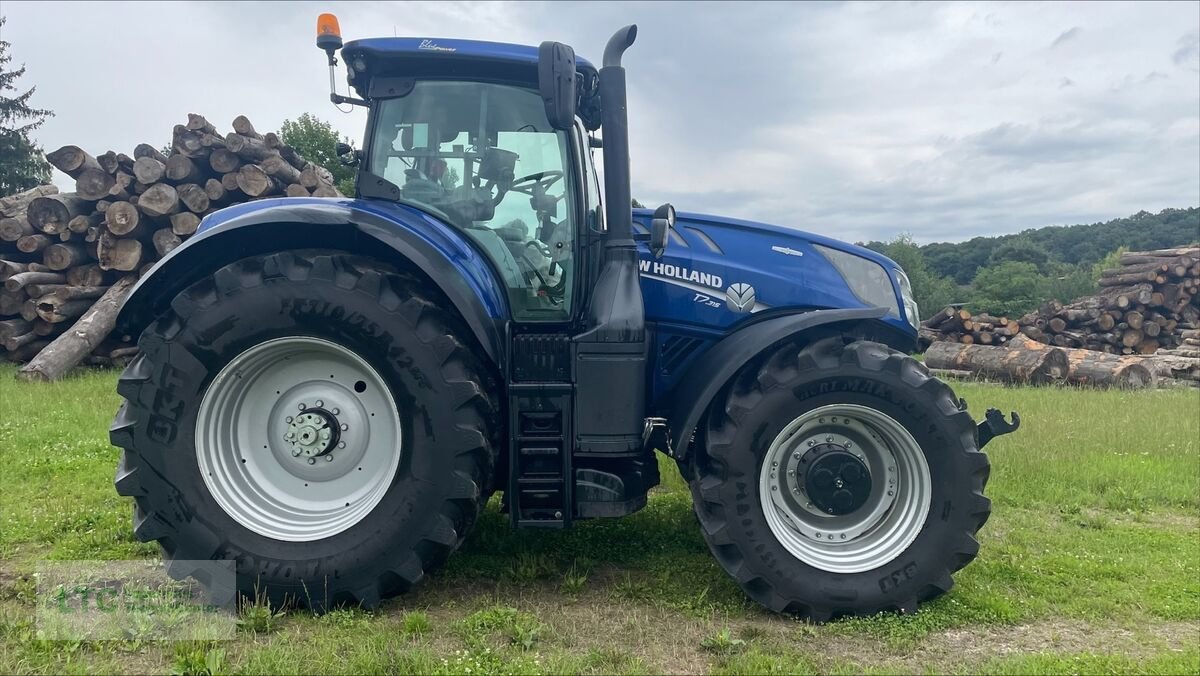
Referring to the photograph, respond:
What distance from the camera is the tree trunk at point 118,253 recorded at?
33.9 ft

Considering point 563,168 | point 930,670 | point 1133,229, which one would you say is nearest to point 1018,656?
point 930,670

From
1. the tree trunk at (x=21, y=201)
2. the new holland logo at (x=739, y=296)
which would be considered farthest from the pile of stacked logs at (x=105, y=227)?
the new holland logo at (x=739, y=296)

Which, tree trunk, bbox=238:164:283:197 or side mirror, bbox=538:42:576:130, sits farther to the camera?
tree trunk, bbox=238:164:283:197

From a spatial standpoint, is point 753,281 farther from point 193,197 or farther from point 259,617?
point 193,197

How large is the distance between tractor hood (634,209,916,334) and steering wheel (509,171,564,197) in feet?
2.02

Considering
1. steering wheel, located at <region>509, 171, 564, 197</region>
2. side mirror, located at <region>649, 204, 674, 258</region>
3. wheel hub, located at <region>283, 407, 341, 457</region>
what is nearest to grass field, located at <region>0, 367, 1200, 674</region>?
wheel hub, located at <region>283, 407, 341, 457</region>

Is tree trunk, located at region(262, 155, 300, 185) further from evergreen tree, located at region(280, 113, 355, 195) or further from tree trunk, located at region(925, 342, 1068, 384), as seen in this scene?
evergreen tree, located at region(280, 113, 355, 195)

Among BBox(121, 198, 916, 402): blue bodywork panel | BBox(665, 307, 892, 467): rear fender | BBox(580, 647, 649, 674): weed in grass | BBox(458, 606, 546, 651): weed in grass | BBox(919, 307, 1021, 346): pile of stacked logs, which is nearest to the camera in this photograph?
BBox(580, 647, 649, 674): weed in grass

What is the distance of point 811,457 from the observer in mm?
3584

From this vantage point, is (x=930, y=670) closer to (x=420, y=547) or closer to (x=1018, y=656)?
(x=1018, y=656)

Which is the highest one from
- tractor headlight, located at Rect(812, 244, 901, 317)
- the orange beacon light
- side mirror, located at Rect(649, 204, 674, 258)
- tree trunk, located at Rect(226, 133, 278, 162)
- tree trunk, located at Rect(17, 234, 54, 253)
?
tree trunk, located at Rect(226, 133, 278, 162)

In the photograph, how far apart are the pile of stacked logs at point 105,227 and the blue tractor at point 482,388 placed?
7523mm

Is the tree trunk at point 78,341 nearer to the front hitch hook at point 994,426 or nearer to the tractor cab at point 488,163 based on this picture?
the tractor cab at point 488,163

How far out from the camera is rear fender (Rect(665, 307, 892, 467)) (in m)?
3.43
